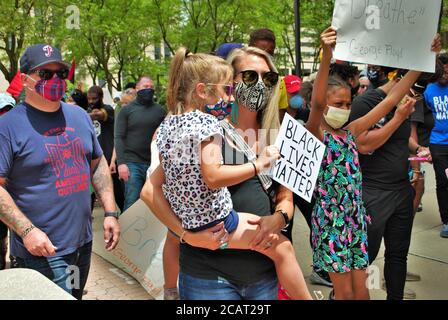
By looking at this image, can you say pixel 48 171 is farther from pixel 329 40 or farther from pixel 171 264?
pixel 329 40

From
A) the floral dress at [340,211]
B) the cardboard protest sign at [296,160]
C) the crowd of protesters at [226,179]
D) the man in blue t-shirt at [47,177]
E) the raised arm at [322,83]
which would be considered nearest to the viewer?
the crowd of protesters at [226,179]

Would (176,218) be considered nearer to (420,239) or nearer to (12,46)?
(420,239)

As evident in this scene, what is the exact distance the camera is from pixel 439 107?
17.9 feet

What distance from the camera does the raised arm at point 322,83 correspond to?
103 inches

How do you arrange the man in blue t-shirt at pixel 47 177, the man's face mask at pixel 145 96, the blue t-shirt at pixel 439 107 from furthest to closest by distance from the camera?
the man's face mask at pixel 145 96 < the blue t-shirt at pixel 439 107 < the man in blue t-shirt at pixel 47 177

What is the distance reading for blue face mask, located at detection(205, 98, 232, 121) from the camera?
6.79 feet

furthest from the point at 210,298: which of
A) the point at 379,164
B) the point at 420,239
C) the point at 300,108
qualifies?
the point at 420,239

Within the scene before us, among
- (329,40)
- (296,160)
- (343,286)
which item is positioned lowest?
(343,286)

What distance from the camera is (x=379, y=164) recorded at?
10.5ft

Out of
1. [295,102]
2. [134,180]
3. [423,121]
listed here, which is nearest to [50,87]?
[295,102]

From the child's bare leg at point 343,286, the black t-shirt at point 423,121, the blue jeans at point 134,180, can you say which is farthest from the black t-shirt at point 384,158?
the blue jeans at point 134,180

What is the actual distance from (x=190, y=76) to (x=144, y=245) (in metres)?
2.11

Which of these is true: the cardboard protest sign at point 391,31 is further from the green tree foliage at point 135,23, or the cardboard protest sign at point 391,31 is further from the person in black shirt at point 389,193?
the green tree foliage at point 135,23

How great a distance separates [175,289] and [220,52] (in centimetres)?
156
